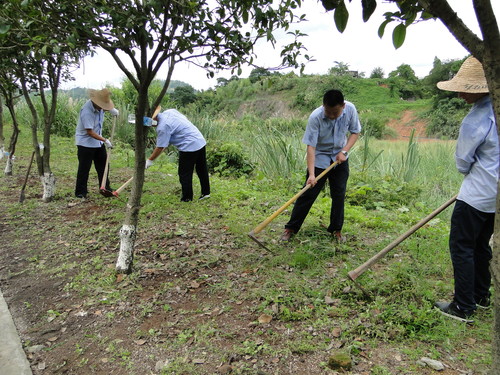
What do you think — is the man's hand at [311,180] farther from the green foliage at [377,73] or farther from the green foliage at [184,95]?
the green foliage at [377,73]

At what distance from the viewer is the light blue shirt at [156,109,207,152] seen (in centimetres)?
546

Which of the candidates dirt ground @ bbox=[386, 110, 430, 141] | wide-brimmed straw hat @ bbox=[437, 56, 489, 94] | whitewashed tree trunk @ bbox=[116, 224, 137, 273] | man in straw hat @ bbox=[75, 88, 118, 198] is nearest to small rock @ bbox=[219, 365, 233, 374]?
whitewashed tree trunk @ bbox=[116, 224, 137, 273]

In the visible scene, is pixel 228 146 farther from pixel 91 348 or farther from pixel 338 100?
pixel 91 348

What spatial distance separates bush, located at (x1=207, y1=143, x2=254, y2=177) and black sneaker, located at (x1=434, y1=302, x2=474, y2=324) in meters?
5.49

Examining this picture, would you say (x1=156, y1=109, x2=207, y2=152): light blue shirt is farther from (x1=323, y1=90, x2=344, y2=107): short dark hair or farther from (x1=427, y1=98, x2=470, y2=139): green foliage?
(x1=427, y1=98, x2=470, y2=139): green foliage

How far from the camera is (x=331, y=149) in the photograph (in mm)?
3963

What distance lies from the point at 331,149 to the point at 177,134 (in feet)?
8.56

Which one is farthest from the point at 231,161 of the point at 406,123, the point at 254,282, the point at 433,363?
the point at 406,123

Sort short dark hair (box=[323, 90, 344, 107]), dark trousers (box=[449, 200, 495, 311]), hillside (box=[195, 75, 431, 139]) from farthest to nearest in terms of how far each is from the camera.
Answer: hillside (box=[195, 75, 431, 139])
short dark hair (box=[323, 90, 344, 107])
dark trousers (box=[449, 200, 495, 311])

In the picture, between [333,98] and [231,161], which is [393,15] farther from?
[231,161]

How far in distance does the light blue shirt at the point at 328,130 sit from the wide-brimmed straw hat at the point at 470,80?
1325 mm

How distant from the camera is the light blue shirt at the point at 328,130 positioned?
3865 millimetres

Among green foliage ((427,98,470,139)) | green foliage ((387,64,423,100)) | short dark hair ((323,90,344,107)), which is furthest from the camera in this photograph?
green foliage ((387,64,423,100))

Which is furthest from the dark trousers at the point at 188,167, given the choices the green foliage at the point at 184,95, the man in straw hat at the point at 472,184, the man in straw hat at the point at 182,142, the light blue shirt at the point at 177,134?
the green foliage at the point at 184,95
